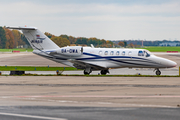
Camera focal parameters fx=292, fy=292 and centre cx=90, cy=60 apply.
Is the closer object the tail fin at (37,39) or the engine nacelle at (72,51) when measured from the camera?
the engine nacelle at (72,51)

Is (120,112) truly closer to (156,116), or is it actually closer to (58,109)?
(156,116)

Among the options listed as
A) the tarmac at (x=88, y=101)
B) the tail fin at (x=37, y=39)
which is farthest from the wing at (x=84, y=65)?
the tarmac at (x=88, y=101)

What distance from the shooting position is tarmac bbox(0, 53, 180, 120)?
12367mm

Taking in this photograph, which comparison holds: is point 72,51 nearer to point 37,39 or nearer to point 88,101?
point 37,39

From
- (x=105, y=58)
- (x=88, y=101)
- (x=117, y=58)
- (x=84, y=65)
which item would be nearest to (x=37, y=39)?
(x=84, y=65)

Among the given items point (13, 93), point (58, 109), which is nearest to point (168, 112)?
point (58, 109)

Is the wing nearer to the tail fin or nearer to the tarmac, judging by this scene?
the tail fin

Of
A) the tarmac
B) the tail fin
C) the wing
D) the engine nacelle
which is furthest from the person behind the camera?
the tail fin

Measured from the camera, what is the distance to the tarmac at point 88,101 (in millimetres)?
12367

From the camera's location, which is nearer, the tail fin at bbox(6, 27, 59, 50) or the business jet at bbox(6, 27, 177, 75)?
the business jet at bbox(6, 27, 177, 75)

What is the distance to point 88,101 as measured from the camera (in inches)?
610

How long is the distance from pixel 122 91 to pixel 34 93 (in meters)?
5.56

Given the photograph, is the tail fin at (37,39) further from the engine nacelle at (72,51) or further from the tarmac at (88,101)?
the tarmac at (88,101)

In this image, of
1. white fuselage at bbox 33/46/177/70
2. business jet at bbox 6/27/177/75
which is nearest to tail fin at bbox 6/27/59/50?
business jet at bbox 6/27/177/75
